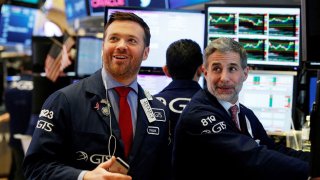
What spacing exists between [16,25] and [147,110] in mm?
6401

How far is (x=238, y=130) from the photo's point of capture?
263cm

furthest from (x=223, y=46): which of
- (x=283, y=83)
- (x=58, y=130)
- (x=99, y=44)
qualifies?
(x=99, y=44)

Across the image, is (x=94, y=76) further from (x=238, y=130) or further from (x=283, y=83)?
(x=283, y=83)

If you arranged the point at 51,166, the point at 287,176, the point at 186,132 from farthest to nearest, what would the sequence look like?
1. the point at 186,132
2. the point at 287,176
3. the point at 51,166

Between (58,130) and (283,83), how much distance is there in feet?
7.81

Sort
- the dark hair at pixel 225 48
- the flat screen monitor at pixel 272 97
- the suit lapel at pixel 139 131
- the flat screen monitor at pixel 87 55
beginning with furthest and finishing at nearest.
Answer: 1. the flat screen monitor at pixel 87 55
2. the flat screen monitor at pixel 272 97
3. the dark hair at pixel 225 48
4. the suit lapel at pixel 139 131

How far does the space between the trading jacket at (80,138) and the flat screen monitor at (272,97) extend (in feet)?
6.31

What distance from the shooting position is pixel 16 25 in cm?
837

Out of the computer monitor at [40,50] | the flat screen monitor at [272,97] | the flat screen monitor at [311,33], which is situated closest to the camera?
the flat screen monitor at [311,33]

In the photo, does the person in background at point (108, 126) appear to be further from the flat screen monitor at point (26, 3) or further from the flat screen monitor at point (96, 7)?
the flat screen monitor at point (26, 3)

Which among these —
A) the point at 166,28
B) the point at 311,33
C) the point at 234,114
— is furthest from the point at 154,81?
the point at 311,33

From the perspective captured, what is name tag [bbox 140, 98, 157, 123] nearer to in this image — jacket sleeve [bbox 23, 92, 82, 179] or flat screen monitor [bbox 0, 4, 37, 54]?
jacket sleeve [bbox 23, 92, 82, 179]

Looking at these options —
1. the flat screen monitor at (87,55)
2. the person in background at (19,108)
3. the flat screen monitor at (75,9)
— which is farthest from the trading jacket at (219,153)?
the flat screen monitor at (75,9)

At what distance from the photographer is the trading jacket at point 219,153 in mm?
2391
